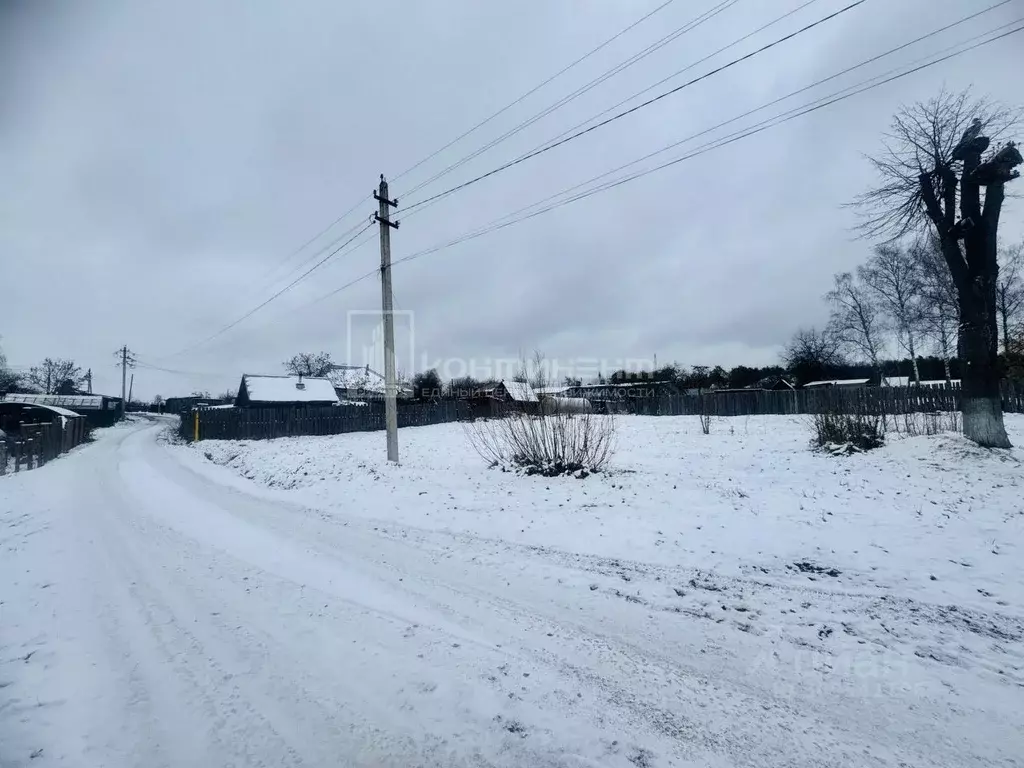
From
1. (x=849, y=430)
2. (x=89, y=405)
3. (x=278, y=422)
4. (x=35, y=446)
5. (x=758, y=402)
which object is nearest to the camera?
(x=849, y=430)

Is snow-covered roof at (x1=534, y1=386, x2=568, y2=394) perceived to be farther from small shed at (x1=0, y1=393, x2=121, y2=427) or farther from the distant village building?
small shed at (x1=0, y1=393, x2=121, y2=427)

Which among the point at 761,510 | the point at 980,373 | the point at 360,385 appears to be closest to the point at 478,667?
the point at 761,510

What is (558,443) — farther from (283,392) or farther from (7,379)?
(7,379)

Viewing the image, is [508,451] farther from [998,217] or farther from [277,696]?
[998,217]

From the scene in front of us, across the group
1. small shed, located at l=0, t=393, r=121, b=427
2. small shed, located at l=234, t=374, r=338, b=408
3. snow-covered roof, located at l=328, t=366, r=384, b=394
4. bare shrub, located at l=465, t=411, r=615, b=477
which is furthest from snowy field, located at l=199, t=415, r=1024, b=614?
small shed, located at l=0, t=393, r=121, b=427

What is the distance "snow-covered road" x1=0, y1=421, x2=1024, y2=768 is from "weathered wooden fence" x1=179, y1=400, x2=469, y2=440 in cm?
1999

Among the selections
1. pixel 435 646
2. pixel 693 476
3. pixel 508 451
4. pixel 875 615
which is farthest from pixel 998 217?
pixel 435 646

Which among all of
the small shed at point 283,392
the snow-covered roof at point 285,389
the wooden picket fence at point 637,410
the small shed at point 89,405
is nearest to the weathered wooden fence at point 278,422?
the wooden picket fence at point 637,410

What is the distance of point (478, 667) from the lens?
2943 millimetres

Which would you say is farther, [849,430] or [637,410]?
[637,410]

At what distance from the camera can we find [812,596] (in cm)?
390

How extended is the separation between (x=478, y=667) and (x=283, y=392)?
38765mm

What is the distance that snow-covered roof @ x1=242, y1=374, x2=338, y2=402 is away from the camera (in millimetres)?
35719

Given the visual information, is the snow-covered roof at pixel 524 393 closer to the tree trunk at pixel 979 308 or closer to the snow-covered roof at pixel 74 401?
the tree trunk at pixel 979 308
